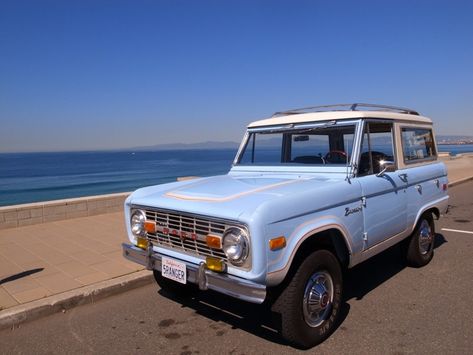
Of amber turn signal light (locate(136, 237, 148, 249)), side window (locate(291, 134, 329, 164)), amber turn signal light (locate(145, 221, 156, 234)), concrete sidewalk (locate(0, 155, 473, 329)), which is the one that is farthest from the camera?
side window (locate(291, 134, 329, 164))

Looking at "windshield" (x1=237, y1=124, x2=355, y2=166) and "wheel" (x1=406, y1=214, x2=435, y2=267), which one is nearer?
"windshield" (x1=237, y1=124, x2=355, y2=166)

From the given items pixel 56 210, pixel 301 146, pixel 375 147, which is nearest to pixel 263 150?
pixel 301 146

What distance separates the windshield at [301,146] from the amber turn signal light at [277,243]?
4.72ft

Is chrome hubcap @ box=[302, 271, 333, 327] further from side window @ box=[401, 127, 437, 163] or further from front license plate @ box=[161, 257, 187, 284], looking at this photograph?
side window @ box=[401, 127, 437, 163]

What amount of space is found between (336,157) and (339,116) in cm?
45

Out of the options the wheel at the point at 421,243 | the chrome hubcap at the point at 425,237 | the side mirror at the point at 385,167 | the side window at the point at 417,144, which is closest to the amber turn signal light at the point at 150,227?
the side mirror at the point at 385,167

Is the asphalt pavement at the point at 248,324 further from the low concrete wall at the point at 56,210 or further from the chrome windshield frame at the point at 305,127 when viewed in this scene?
the low concrete wall at the point at 56,210

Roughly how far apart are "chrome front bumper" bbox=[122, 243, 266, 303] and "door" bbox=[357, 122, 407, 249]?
5.01 feet

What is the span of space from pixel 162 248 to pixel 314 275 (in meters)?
1.41

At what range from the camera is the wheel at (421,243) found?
16.4 ft

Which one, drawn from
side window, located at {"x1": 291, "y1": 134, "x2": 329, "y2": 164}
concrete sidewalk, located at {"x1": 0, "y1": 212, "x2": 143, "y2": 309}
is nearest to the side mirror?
side window, located at {"x1": 291, "y1": 134, "x2": 329, "y2": 164}

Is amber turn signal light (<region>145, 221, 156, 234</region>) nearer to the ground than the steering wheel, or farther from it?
nearer to the ground

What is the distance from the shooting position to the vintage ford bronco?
291 centimetres

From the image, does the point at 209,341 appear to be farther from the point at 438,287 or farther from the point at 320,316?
the point at 438,287
